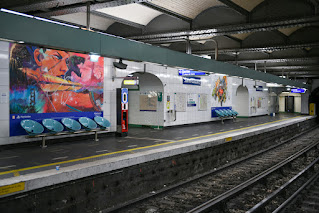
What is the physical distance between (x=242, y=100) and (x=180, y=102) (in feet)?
33.6

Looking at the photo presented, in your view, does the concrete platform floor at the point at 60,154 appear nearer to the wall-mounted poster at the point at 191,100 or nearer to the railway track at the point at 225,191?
the railway track at the point at 225,191

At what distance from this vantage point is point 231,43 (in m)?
13.9

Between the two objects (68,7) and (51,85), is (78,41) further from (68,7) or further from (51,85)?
(51,85)

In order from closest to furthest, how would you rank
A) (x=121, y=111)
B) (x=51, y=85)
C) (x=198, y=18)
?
1. (x=51, y=85)
2. (x=198, y=18)
3. (x=121, y=111)

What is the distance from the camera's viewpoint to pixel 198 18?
1009 centimetres

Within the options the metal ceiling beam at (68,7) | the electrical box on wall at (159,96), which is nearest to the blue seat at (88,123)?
the metal ceiling beam at (68,7)

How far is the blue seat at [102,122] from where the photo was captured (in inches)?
395

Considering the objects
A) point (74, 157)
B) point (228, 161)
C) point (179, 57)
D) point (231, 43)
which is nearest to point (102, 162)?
point (74, 157)

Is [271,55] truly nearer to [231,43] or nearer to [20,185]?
[231,43]

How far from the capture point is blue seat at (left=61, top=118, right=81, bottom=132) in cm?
911

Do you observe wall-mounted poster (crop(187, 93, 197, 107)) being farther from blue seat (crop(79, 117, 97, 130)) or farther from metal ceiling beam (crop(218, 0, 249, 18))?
metal ceiling beam (crop(218, 0, 249, 18))

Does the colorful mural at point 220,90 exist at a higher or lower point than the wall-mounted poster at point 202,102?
higher

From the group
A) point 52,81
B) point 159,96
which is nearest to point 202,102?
point 159,96

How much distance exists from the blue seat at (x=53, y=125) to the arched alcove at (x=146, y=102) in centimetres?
547
